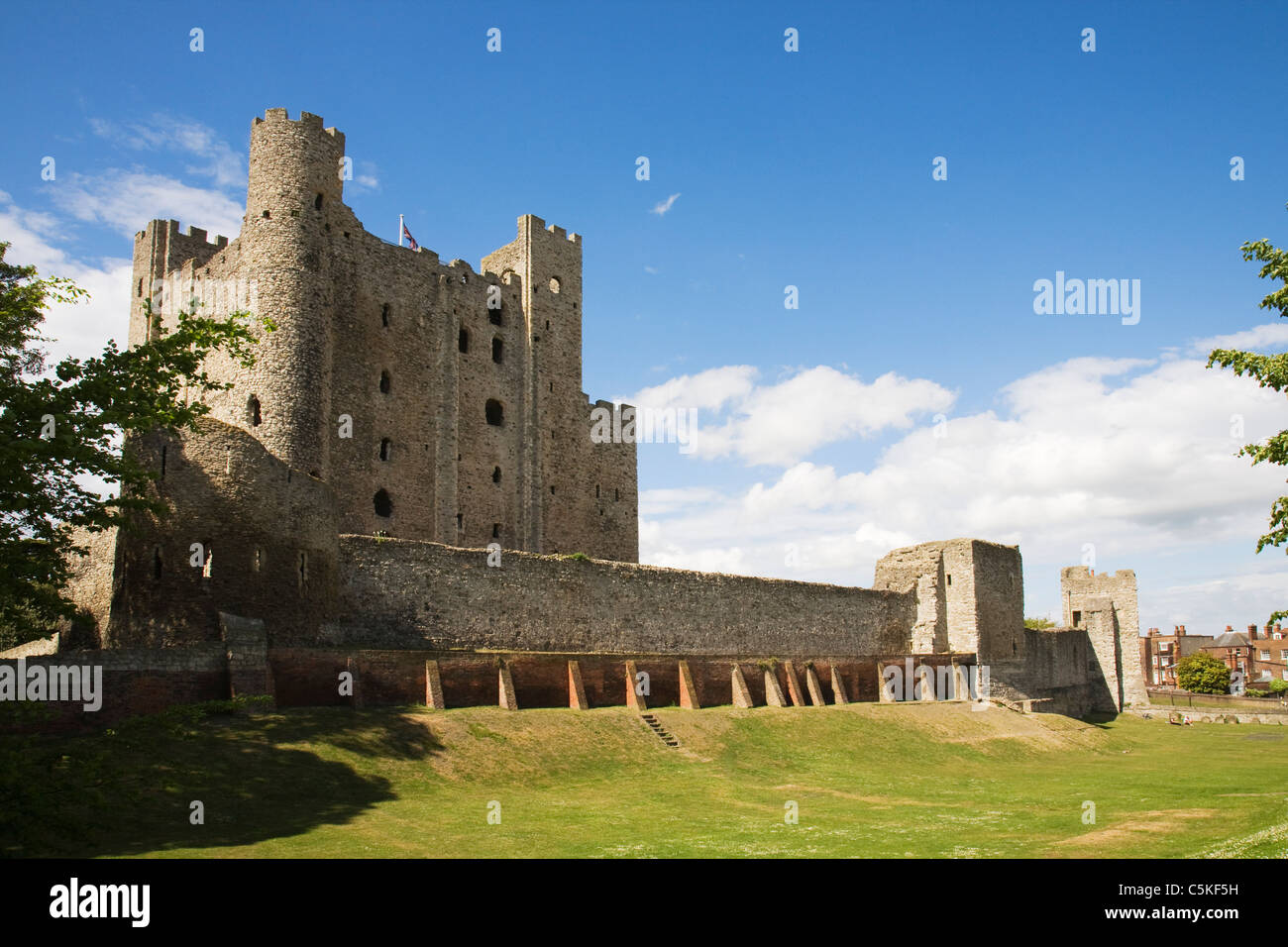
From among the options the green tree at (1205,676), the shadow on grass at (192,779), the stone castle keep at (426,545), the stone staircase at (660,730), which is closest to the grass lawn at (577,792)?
the shadow on grass at (192,779)

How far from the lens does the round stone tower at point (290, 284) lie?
32250 mm

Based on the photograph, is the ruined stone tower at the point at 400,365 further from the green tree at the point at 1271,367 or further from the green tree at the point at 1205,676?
the green tree at the point at 1205,676

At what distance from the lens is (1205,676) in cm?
7231

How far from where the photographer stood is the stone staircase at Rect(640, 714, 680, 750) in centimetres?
2591

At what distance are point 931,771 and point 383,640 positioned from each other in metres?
16.1

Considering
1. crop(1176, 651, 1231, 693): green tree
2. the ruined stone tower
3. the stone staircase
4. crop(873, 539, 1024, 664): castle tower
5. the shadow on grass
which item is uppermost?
the ruined stone tower

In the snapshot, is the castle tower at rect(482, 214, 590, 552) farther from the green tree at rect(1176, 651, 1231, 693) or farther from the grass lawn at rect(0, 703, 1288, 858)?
the green tree at rect(1176, 651, 1231, 693)

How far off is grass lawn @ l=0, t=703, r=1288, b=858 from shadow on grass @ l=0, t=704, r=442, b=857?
0.15ft

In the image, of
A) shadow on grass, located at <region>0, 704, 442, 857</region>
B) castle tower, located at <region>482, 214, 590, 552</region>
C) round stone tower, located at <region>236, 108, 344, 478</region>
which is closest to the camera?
shadow on grass, located at <region>0, 704, 442, 857</region>

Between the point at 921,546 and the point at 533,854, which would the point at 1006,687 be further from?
the point at 533,854

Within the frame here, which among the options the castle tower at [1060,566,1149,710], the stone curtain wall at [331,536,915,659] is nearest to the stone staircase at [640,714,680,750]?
the stone curtain wall at [331,536,915,659]

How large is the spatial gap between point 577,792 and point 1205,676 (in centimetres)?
6855

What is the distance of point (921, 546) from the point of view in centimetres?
4834
